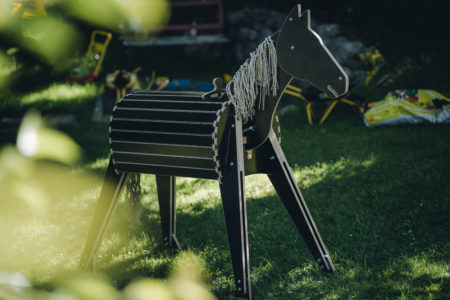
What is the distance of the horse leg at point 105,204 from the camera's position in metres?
2.73

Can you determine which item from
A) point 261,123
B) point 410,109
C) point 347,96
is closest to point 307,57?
point 261,123

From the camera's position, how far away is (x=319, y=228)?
3436mm

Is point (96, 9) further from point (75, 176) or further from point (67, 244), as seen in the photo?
point (75, 176)

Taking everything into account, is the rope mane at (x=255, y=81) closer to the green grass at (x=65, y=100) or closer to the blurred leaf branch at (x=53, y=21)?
the blurred leaf branch at (x=53, y=21)

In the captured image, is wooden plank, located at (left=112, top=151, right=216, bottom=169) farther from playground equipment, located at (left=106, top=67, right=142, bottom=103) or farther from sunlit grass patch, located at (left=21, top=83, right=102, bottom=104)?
sunlit grass patch, located at (left=21, top=83, right=102, bottom=104)

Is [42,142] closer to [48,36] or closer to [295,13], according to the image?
[48,36]

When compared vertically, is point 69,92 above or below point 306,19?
below

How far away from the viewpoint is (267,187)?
4.36 metres

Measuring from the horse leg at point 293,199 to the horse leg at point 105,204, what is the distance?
943mm

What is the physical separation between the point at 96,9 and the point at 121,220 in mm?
3535

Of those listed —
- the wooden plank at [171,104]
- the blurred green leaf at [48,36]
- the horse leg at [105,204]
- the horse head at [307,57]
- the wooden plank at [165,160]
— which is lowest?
the horse leg at [105,204]

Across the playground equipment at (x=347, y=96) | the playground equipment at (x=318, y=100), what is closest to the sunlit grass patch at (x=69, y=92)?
the playground equipment at (x=347, y=96)

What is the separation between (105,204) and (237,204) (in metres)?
0.91

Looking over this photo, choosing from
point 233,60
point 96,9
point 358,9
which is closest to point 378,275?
point 96,9
